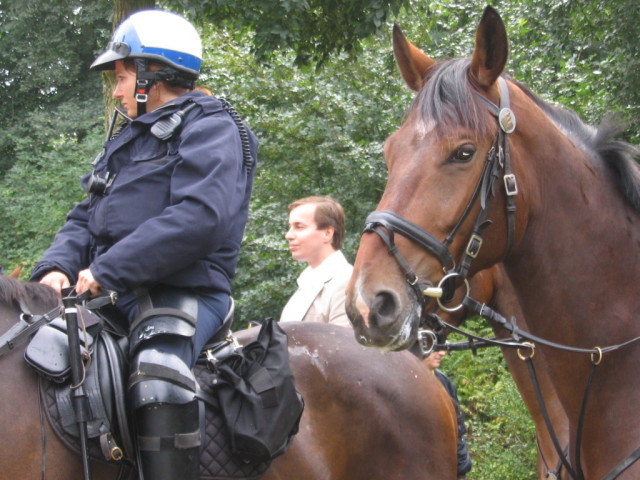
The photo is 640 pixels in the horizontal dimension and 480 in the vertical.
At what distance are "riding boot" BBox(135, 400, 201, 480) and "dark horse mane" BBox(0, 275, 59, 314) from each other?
2.09 ft

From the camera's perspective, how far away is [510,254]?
273 cm

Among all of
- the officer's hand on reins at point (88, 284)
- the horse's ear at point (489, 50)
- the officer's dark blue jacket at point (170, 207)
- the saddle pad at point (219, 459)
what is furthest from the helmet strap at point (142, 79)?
the horse's ear at point (489, 50)

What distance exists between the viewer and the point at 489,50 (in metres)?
2.60

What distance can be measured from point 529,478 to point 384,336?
473 centimetres

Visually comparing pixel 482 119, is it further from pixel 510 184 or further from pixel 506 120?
pixel 510 184

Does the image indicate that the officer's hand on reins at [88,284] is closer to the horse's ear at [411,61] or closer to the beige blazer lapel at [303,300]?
the horse's ear at [411,61]

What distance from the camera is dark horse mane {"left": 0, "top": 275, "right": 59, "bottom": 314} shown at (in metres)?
3.03

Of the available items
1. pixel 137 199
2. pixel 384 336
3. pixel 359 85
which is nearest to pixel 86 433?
pixel 137 199

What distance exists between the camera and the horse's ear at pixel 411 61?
2854 millimetres

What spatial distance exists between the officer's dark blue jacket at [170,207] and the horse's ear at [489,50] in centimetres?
106

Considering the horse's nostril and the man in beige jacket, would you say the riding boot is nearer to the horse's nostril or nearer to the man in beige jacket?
the horse's nostril

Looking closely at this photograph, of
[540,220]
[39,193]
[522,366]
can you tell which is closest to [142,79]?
[540,220]

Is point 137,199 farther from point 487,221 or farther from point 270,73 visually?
point 270,73

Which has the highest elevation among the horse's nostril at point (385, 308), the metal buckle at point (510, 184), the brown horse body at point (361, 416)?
the metal buckle at point (510, 184)
